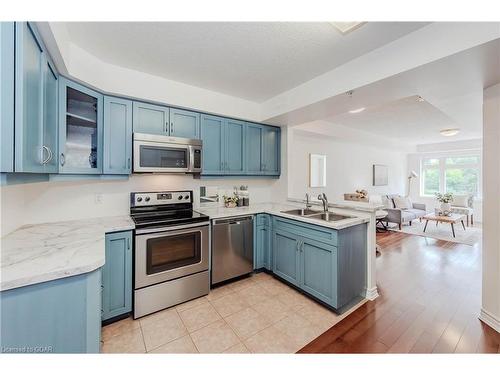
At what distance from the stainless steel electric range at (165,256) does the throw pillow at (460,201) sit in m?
7.50

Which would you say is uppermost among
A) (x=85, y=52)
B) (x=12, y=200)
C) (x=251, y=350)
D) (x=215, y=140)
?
(x=85, y=52)

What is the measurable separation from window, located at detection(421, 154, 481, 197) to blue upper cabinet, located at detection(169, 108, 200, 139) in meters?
8.20

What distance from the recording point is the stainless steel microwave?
2.25 m

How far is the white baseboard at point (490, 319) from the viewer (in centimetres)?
185

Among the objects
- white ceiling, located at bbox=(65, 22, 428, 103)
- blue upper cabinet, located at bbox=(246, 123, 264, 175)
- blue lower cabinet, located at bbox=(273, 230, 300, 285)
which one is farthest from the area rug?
white ceiling, located at bbox=(65, 22, 428, 103)

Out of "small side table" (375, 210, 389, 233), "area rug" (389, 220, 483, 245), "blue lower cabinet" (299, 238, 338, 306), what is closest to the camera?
"blue lower cabinet" (299, 238, 338, 306)

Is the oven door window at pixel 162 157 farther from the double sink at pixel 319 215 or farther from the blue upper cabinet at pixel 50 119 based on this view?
the double sink at pixel 319 215

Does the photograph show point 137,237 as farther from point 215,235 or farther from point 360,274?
point 360,274

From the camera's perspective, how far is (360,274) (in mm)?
2324

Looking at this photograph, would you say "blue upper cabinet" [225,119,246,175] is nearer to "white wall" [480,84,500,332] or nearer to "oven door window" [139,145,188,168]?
"oven door window" [139,145,188,168]

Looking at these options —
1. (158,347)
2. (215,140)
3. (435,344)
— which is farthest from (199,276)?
(435,344)

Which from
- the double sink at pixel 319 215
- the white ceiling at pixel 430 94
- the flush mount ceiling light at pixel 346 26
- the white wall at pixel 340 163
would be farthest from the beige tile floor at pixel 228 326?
the flush mount ceiling light at pixel 346 26

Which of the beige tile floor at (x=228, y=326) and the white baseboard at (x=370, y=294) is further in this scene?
the white baseboard at (x=370, y=294)
